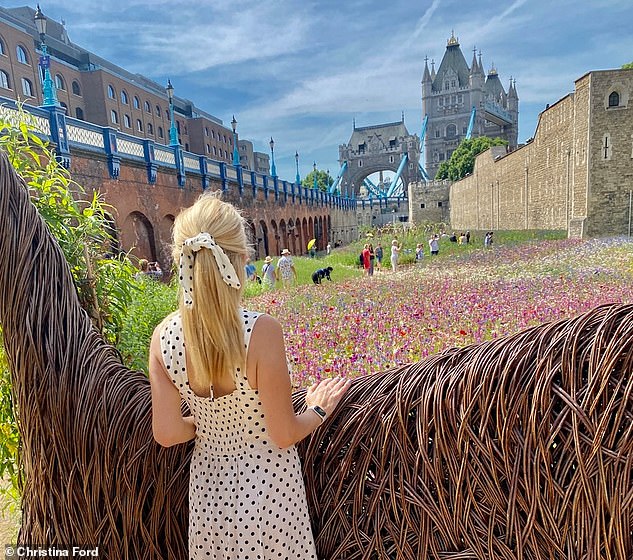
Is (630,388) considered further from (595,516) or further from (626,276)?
(626,276)

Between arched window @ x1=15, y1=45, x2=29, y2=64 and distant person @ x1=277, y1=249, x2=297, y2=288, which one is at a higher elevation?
arched window @ x1=15, y1=45, x2=29, y2=64

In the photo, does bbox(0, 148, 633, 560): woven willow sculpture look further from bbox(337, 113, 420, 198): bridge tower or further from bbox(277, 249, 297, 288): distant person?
bbox(337, 113, 420, 198): bridge tower

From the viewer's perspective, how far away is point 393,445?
1.18 meters

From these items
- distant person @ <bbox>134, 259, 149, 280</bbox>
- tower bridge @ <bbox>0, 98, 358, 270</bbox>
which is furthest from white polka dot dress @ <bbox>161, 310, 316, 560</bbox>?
distant person @ <bbox>134, 259, 149, 280</bbox>

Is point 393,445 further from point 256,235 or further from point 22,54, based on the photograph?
point 22,54

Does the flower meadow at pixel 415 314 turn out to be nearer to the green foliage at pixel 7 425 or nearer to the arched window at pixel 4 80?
the green foliage at pixel 7 425

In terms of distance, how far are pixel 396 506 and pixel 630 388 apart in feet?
2.12

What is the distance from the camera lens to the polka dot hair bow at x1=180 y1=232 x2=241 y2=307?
107cm

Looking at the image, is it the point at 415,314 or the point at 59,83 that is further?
the point at 59,83

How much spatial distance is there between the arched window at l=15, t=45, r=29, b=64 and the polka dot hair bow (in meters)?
40.8

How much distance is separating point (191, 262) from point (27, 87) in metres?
41.2

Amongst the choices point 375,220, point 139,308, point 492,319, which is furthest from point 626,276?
point 375,220

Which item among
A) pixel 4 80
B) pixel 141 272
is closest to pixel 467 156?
pixel 4 80

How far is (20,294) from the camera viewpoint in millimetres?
1509
